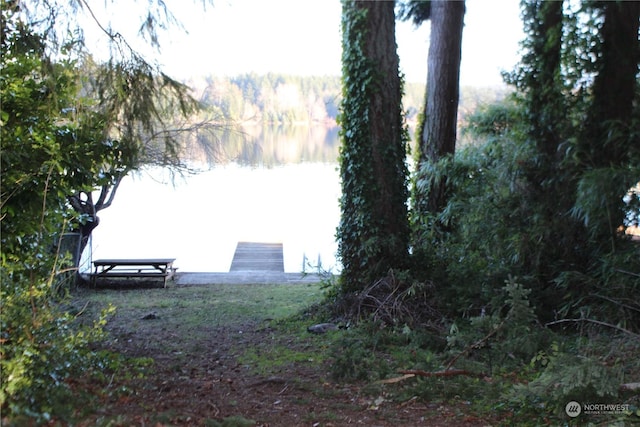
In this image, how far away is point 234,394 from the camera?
4703 mm

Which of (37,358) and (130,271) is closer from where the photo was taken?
(37,358)

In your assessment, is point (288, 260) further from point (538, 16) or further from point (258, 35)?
point (538, 16)

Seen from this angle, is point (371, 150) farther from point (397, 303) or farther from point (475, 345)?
point (475, 345)

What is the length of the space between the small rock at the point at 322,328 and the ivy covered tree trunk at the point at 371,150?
0.67m

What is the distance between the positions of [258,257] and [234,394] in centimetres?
1300

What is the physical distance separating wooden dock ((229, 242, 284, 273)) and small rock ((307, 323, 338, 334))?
28.4 ft

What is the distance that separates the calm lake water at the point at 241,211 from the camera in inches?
783

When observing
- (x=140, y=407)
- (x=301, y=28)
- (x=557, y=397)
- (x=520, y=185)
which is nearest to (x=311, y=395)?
(x=140, y=407)

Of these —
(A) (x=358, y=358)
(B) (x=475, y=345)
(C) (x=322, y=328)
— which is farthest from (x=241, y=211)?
(B) (x=475, y=345)

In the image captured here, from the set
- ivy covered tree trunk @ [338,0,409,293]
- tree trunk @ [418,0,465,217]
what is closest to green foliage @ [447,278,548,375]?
ivy covered tree trunk @ [338,0,409,293]

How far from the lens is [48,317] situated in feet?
13.0

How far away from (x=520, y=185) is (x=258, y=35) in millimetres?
12242

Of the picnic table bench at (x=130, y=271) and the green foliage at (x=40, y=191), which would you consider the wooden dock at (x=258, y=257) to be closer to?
the picnic table bench at (x=130, y=271)

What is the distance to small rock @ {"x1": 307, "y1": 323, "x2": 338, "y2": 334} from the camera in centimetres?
700
